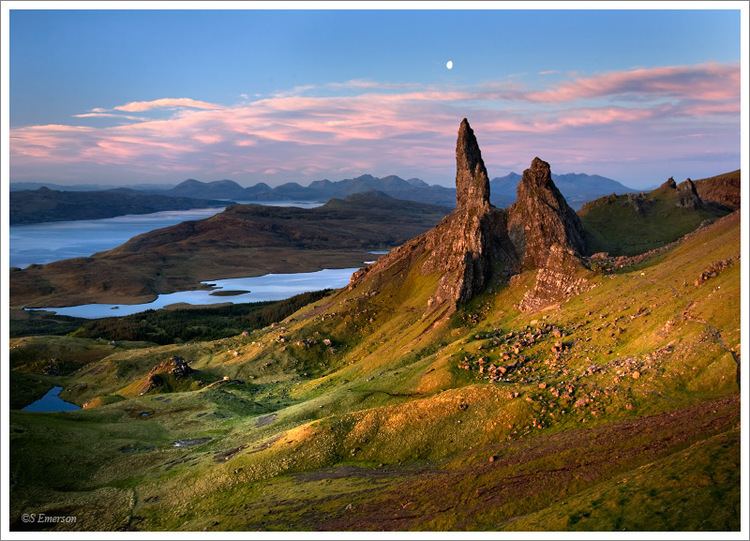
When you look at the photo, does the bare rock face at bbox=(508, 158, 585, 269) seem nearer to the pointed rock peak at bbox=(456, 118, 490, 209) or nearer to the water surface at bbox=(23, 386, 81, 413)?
the pointed rock peak at bbox=(456, 118, 490, 209)

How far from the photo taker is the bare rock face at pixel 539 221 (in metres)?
152

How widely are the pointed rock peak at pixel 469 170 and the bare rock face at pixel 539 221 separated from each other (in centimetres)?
1333

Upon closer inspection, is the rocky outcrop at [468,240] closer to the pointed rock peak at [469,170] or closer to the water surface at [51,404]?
the pointed rock peak at [469,170]

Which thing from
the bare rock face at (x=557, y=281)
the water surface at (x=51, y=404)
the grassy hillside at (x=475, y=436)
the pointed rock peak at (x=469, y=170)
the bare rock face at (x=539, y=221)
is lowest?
the water surface at (x=51, y=404)

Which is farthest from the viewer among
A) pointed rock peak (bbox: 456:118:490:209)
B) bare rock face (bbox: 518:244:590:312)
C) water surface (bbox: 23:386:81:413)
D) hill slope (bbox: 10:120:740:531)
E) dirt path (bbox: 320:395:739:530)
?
pointed rock peak (bbox: 456:118:490:209)

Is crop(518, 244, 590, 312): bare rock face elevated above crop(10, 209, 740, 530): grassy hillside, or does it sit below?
above

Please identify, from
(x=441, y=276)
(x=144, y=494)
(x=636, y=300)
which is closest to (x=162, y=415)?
(x=144, y=494)

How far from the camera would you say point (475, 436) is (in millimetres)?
73312

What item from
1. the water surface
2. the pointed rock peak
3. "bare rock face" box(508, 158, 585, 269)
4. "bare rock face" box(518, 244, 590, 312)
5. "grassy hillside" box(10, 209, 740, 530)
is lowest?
the water surface

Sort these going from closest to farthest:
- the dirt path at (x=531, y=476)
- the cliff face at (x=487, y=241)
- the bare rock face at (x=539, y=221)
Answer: the dirt path at (x=531, y=476)
the cliff face at (x=487, y=241)
the bare rock face at (x=539, y=221)

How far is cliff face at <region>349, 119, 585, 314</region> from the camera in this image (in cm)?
14400

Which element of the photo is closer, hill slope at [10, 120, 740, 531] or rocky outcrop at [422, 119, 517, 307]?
hill slope at [10, 120, 740, 531]

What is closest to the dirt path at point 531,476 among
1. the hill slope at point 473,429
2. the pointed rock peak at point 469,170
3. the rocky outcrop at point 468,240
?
the hill slope at point 473,429

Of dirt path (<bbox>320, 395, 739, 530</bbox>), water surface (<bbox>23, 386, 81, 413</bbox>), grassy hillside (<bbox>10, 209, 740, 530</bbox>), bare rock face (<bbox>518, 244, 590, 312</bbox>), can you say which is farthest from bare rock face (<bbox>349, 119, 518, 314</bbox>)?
water surface (<bbox>23, 386, 81, 413</bbox>)
